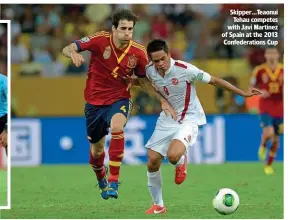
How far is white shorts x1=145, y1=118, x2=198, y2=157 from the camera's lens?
991 centimetres

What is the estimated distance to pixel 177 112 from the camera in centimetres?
1017

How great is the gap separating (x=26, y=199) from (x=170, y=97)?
2.78m

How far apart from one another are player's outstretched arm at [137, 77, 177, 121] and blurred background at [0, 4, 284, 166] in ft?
21.8

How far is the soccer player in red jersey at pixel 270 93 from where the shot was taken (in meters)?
16.0

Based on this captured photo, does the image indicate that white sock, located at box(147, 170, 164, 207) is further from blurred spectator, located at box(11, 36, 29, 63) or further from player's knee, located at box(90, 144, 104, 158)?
blurred spectator, located at box(11, 36, 29, 63)

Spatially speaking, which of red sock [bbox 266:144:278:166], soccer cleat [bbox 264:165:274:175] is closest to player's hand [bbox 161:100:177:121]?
soccer cleat [bbox 264:165:274:175]

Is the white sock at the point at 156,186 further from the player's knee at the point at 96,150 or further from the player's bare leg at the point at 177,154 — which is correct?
the player's knee at the point at 96,150

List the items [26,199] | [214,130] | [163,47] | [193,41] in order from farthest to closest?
[193,41] < [214,130] < [26,199] < [163,47]

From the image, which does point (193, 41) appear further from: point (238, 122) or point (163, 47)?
point (163, 47)

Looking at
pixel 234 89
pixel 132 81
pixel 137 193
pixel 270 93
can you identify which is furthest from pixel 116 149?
pixel 270 93

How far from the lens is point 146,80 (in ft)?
33.4

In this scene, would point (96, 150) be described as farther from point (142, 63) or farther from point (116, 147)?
point (142, 63)

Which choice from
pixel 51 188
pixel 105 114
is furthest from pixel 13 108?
pixel 105 114

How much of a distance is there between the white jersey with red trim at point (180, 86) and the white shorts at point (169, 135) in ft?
0.22
